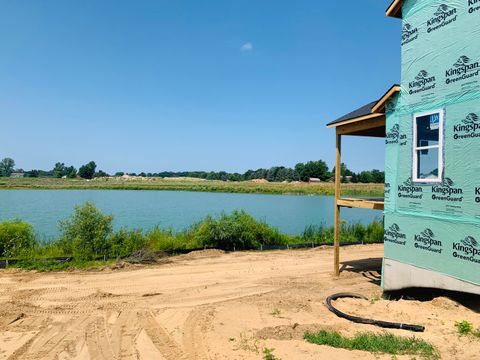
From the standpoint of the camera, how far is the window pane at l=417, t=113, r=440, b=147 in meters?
6.41

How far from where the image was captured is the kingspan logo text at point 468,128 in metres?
5.54

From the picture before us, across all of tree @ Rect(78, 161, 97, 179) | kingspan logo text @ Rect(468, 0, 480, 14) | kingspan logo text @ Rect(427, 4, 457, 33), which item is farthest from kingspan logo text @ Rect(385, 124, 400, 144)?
tree @ Rect(78, 161, 97, 179)

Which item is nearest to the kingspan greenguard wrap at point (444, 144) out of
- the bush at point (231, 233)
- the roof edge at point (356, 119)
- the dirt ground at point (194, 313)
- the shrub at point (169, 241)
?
the roof edge at point (356, 119)

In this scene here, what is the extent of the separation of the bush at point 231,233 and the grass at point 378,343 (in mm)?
7954

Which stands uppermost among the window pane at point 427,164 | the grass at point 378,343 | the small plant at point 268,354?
the window pane at point 427,164

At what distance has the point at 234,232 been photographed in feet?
42.4

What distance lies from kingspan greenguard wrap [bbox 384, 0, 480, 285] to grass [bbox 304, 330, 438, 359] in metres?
1.68

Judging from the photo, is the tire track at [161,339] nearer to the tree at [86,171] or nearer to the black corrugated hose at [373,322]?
the black corrugated hose at [373,322]

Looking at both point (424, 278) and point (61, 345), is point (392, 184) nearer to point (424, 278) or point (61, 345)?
point (424, 278)

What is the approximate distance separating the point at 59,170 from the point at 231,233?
139m

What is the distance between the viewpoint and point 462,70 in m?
5.86

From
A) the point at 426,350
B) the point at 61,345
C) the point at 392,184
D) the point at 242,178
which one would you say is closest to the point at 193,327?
the point at 61,345

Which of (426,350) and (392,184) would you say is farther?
(392,184)

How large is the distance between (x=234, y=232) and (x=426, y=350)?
8.85 meters
